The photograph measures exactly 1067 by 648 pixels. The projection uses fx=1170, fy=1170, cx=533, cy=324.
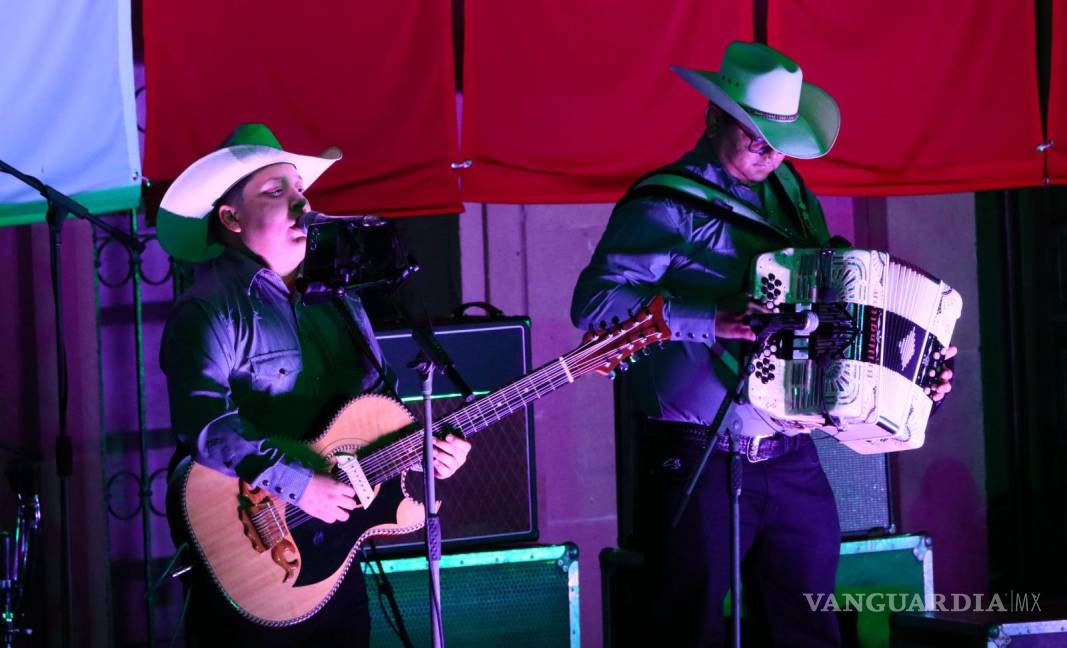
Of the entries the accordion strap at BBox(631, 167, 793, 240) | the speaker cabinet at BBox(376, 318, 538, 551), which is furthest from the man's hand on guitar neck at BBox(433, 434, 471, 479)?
the speaker cabinet at BBox(376, 318, 538, 551)

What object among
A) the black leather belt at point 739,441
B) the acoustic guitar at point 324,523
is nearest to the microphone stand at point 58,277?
the acoustic guitar at point 324,523

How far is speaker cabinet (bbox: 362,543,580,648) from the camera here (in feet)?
12.6

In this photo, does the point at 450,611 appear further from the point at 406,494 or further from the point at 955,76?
the point at 955,76

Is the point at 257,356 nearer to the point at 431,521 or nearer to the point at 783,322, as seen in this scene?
the point at 431,521

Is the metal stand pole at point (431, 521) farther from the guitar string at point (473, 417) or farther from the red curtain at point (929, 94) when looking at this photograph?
the red curtain at point (929, 94)

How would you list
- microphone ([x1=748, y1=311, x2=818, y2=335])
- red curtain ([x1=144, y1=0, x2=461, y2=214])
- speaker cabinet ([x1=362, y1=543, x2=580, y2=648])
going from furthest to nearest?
red curtain ([x1=144, y1=0, x2=461, y2=214]) < speaker cabinet ([x1=362, y1=543, x2=580, y2=648]) < microphone ([x1=748, y1=311, x2=818, y2=335])

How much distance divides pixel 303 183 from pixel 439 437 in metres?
0.83

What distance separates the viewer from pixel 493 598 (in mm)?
Result: 3912

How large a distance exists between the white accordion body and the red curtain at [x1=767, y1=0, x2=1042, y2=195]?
1.97 meters

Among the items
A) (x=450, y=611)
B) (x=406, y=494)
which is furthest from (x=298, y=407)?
(x=450, y=611)

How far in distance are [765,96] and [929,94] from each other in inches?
81.2

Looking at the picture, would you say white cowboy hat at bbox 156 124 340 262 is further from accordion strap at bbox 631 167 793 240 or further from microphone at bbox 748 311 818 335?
microphone at bbox 748 311 818 335

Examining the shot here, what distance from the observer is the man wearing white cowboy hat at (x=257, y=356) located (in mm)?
2797

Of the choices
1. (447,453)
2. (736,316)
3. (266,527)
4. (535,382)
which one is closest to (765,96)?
(736,316)
